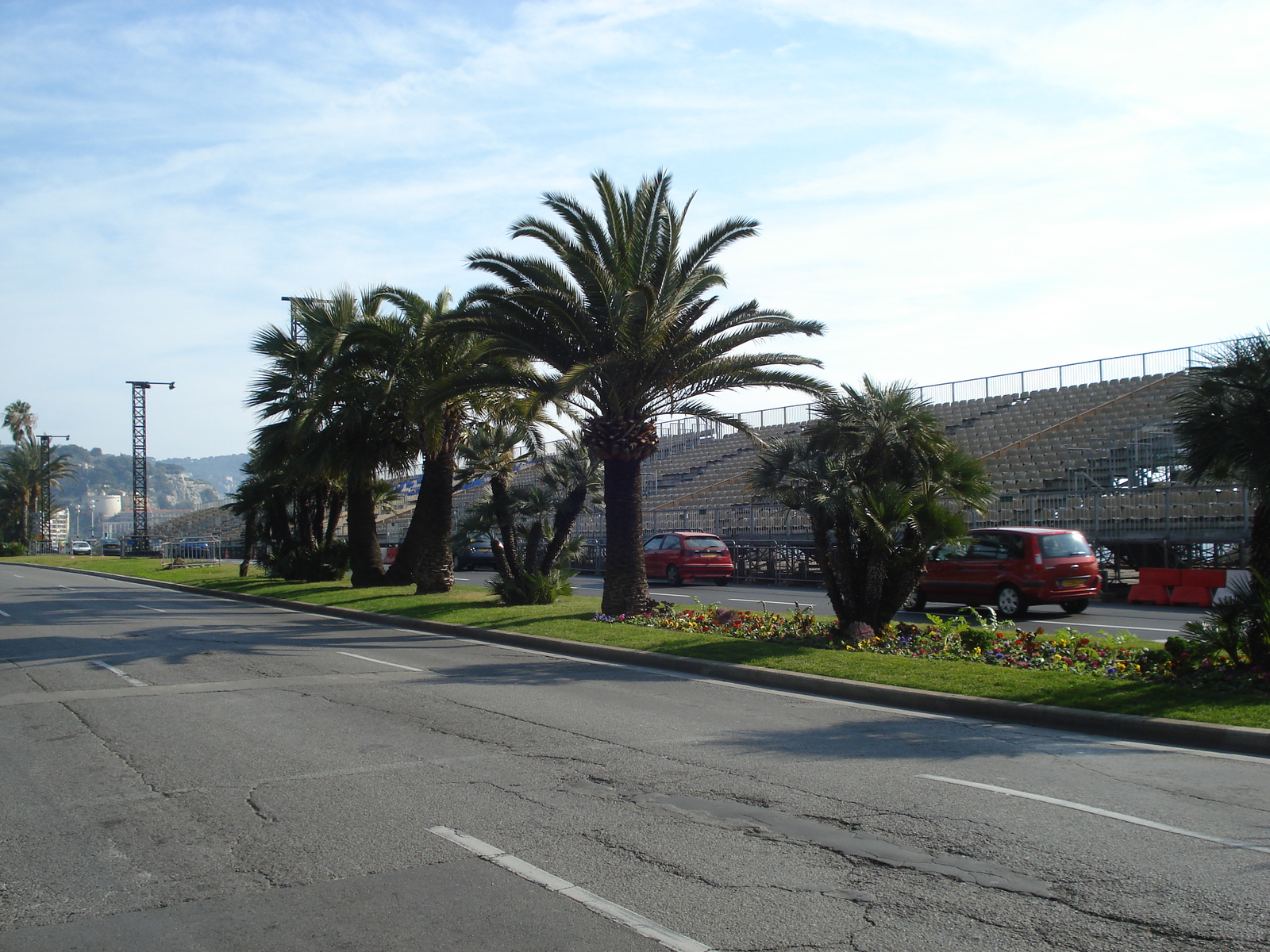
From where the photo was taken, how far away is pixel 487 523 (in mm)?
21734

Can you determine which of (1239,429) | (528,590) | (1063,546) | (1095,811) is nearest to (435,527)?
(528,590)

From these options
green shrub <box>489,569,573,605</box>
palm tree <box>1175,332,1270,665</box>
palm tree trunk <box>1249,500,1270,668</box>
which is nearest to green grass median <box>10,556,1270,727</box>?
green shrub <box>489,569,573,605</box>

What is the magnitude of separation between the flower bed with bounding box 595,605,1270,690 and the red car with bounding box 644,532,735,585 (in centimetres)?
1313

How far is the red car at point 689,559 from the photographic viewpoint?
1180 inches

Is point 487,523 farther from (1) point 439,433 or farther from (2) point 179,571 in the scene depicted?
(2) point 179,571

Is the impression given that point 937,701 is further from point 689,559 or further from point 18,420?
point 18,420

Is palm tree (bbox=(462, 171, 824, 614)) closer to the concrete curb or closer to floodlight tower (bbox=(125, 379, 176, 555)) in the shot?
the concrete curb

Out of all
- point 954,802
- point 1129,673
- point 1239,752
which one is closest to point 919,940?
point 954,802

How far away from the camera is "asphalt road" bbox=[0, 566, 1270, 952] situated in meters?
4.50

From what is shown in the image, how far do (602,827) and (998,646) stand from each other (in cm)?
772

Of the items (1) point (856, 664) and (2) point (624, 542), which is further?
(2) point (624, 542)

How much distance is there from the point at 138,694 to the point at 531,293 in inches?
351

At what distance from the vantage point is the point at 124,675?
12.4 m

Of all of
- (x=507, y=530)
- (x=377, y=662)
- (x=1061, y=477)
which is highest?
(x=1061, y=477)
